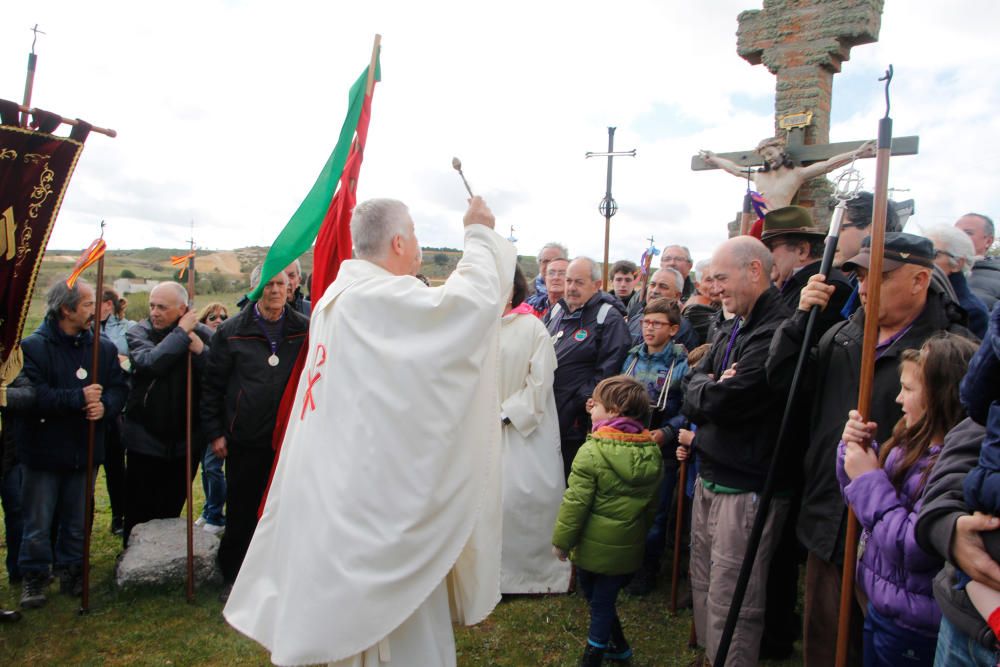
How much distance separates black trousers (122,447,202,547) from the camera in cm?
547

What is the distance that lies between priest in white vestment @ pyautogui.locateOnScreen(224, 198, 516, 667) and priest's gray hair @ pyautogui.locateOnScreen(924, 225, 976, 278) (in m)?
2.15

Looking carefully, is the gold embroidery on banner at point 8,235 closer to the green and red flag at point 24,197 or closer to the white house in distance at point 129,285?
the green and red flag at point 24,197

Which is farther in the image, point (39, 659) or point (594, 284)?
point (594, 284)

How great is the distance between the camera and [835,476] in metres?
3.00

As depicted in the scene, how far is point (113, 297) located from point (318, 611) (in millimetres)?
5729

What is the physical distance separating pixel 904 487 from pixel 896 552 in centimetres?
27

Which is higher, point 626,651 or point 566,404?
point 566,404

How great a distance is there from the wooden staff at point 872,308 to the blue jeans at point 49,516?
15.3 feet

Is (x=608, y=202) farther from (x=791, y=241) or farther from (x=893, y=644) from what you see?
(x=893, y=644)

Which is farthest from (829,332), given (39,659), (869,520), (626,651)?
(39,659)

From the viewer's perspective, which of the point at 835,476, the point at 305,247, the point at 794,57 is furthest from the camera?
the point at 794,57

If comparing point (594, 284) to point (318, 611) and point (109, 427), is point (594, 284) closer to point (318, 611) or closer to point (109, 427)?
point (318, 611)

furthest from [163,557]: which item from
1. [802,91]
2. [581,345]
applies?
[802,91]

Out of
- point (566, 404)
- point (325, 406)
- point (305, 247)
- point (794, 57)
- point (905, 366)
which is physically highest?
point (794, 57)
